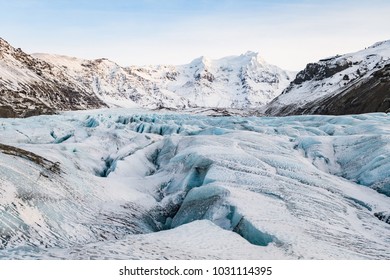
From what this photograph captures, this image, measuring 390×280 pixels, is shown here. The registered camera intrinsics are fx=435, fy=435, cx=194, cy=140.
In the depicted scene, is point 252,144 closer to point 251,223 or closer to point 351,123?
point 251,223

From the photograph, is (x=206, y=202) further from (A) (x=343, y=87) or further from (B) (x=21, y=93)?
(B) (x=21, y=93)

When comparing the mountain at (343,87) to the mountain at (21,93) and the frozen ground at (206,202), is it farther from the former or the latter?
the mountain at (21,93)

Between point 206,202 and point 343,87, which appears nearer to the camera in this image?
point 206,202

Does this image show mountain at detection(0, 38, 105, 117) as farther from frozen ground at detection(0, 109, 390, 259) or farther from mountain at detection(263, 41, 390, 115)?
frozen ground at detection(0, 109, 390, 259)

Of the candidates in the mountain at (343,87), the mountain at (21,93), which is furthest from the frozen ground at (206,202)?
the mountain at (21,93)

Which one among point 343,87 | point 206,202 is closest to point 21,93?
point 343,87

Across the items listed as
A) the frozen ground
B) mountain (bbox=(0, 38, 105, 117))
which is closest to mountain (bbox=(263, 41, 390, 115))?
the frozen ground
